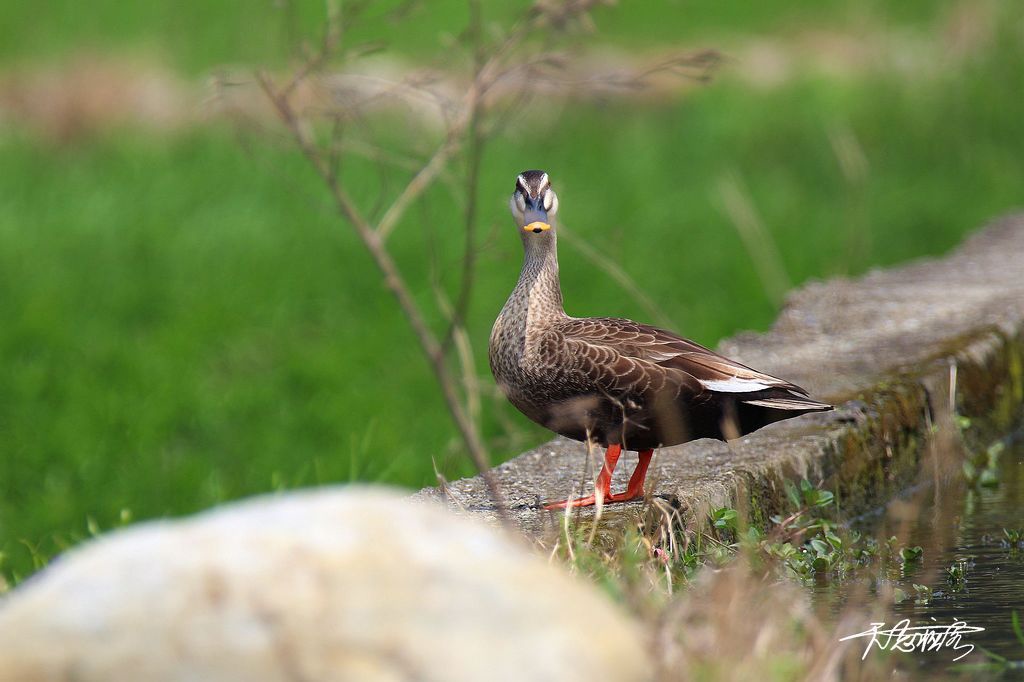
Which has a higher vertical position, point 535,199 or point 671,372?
point 535,199

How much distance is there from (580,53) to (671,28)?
1985 cm

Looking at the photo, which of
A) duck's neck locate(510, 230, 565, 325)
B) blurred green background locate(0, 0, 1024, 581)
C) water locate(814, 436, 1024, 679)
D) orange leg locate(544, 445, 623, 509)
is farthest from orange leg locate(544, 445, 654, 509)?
water locate(814, 436, 1024, 679)

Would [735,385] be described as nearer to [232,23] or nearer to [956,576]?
[956,576]

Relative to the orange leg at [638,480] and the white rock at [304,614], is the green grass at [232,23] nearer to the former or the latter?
the orange leg at [638,480]

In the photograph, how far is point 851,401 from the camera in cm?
441

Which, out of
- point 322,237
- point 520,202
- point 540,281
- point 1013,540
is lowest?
point 322,237

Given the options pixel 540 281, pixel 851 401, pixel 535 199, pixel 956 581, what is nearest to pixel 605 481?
pixel 540 281

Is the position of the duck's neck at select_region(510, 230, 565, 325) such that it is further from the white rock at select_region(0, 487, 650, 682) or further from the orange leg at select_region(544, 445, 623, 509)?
the white rock at select_region(0, 487, 650, 682)

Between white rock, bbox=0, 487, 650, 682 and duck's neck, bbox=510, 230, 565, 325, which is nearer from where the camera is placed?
white rock, bbox=0, 487, 650, 682

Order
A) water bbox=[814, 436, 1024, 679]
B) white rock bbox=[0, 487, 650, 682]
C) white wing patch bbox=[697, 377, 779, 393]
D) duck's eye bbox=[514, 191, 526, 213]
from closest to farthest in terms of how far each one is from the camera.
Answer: white rock bbox=[0, 487, 650, 682], water bbox=[814, 436, 1024, 679], white wing patch bbox=[697, 377, 779, 393], duck's eye bbox=[514, 191, 526, 213]

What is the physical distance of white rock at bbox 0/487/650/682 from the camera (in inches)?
78.5

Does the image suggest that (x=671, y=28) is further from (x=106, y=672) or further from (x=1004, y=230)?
(x=106, y=672)

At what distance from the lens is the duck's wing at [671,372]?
3213 millimetres

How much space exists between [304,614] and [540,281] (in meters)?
1.64
